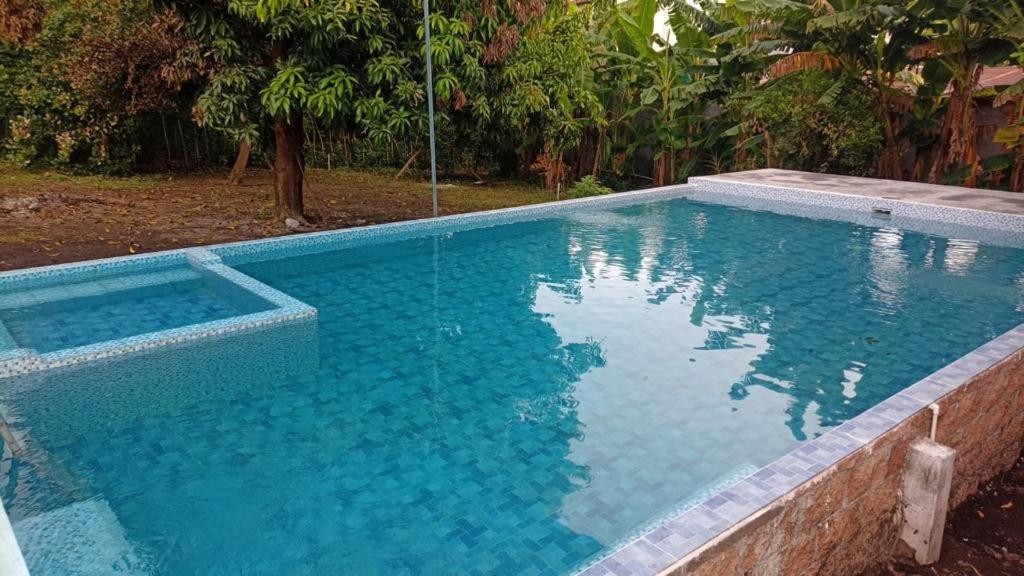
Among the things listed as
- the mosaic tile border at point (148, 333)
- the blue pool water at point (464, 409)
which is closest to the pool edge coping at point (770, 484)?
the blue pool water at point (464, 409)

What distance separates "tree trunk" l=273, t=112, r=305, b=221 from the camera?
29.5 feet

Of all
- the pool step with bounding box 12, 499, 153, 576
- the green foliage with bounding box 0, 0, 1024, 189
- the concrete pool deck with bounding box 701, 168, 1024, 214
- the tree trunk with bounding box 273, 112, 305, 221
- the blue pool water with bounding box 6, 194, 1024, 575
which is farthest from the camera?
the tree trunk with bounding box 273, 112, 305, 221

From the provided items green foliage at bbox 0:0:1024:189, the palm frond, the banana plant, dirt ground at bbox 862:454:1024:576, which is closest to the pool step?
dirt ground at bbox 862:454:1024:576

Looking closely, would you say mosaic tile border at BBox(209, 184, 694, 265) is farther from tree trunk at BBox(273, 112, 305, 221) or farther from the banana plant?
the banana plant

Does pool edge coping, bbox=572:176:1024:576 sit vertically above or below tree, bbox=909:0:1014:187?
below

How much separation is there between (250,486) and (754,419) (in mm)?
2678

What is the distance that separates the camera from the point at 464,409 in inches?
163

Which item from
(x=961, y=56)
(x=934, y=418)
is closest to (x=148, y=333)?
(x=934, y=418)

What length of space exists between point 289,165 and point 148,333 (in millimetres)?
4722

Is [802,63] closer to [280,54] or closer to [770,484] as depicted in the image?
[280,54]

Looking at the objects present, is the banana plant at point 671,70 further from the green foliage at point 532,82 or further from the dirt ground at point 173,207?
the dirt ground at point 173,207

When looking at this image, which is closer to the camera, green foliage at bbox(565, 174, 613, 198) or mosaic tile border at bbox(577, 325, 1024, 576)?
mosaic tile border at bbox(577, 325, 1024, 576)

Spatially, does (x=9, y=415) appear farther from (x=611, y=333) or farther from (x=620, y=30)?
(x=620, y=30)

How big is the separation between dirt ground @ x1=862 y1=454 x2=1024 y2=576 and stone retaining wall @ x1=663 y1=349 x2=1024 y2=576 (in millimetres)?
75
